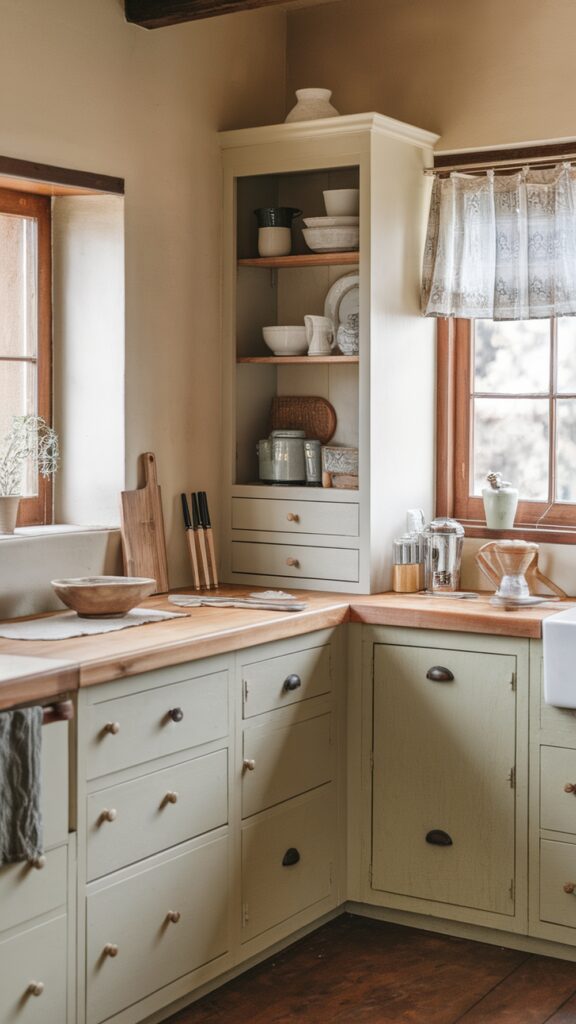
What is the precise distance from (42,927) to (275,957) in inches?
42.0

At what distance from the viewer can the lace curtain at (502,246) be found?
4.03 metres

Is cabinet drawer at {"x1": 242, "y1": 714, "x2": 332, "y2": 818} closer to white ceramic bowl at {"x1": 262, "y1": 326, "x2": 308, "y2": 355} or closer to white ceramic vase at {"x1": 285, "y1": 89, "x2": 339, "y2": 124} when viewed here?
white ceramic bowl at {"x1": 262, "y1": 326, "x2": 308, "y2": 355}

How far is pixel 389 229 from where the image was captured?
409cm

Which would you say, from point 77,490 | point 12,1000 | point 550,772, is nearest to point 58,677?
point 12,1000

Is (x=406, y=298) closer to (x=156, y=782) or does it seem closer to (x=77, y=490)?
(x=77, y=490)

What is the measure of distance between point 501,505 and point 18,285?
1661 millimetres

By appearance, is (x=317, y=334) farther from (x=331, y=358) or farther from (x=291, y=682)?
(x=291, y=682)

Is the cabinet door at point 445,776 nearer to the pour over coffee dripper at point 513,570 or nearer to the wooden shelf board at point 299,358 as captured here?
the pour over coffee dripper at point 513,570

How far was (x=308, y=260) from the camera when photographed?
166 inches

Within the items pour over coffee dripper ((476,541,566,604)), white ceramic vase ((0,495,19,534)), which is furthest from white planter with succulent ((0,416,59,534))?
pour over coffee dripper ((476,541,566,604))

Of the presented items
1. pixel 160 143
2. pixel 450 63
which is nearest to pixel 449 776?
pixel 160 143

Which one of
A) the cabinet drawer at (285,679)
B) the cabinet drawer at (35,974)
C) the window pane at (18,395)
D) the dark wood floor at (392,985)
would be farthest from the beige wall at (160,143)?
the cabinet drawer at (35,974)

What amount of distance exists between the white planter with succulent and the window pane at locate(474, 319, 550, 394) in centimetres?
147

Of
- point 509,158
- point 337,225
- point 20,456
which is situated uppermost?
point 509,158
